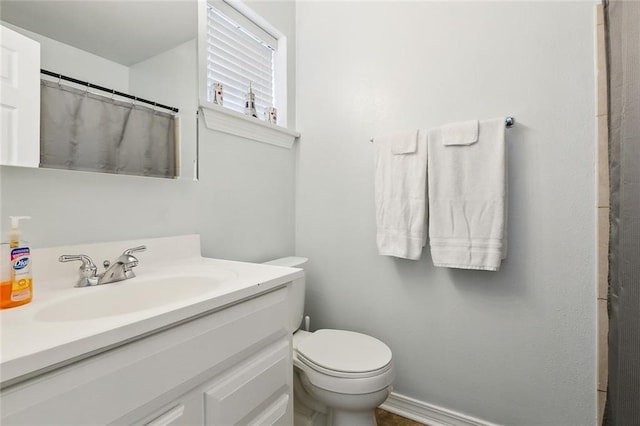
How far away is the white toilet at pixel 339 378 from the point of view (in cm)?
111

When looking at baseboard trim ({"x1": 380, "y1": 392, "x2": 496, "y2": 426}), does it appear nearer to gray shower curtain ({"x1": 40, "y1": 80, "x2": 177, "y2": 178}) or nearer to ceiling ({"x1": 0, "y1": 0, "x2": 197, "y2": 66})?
gray shower curtain ({"x1": 40, "y1": 80, "x2": 177, "y2": 178})

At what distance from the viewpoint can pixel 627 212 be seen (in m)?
0.76

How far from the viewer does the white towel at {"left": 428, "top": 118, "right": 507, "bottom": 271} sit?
1212 mm

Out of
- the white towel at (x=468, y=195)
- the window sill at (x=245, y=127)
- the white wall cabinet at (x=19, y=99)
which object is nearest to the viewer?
the white wall cabinet at (x=19, y=99)

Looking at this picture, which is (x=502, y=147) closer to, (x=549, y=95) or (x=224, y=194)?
(x=549, y=95)

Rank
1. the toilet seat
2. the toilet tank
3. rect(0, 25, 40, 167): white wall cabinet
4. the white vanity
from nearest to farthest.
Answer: the white vanity < rect(0, 25, 40, 167): white wall cabinet < the toilet seat < the toilet tank

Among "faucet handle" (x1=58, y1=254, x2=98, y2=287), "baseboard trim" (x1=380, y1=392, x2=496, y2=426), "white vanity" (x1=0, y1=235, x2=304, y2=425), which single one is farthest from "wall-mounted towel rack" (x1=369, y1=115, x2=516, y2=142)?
"faucet handle" (x1=58, y1=254, x2=98, y2=287)

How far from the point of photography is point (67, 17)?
89 centimetres

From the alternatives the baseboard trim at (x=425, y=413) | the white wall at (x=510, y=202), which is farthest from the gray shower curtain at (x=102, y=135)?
the baseboard trim at (x=425, y=413)

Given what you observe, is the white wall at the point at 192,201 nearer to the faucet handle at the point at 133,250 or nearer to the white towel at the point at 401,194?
the faucet handle at the point at 133,250

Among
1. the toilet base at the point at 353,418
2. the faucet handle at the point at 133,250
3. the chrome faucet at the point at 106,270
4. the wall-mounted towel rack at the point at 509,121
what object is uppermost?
the wall-mounted towel rack at the point at 509,121

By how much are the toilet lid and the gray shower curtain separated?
93 cm

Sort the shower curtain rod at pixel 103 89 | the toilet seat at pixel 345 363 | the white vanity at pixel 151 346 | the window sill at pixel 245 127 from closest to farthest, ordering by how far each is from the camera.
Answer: the white vanity at pixel 151 346 < the shower curtain rod at pixel 103 89 < the toilet seat at pixel 345 363 < the window sill at pixel 245 127

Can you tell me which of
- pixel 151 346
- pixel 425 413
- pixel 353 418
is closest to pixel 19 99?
pixel 151 346
